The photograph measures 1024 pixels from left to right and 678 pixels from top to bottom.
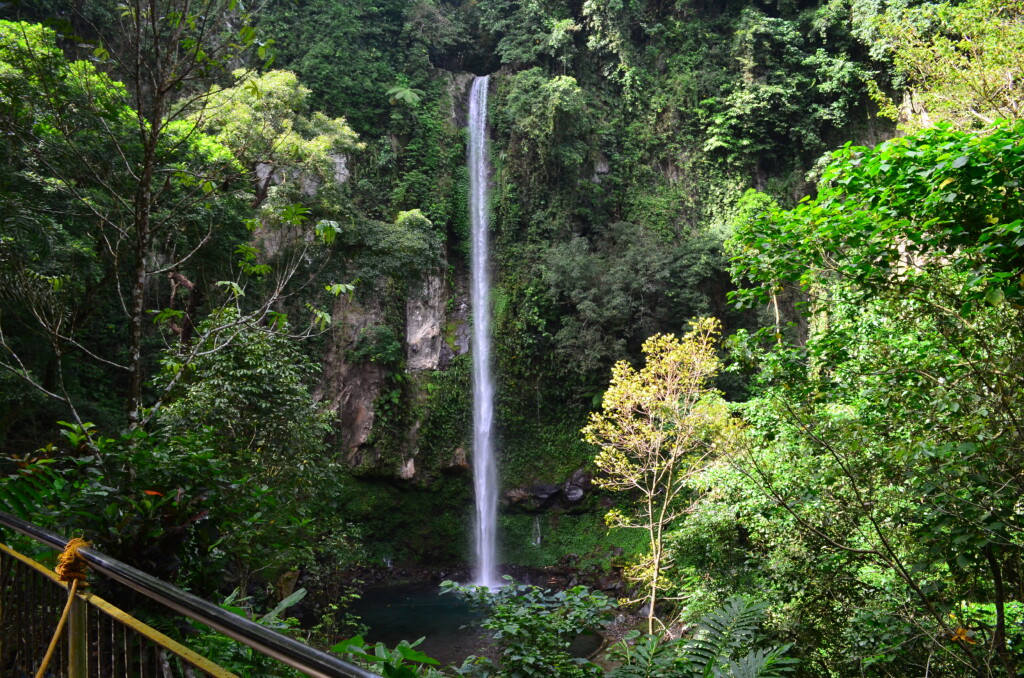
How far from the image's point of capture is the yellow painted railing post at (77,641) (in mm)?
1470

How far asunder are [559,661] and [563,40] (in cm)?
1701

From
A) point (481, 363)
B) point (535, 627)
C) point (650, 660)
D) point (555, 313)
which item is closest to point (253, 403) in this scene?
point (535, 627)

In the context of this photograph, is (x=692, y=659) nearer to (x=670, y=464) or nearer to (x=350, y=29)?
(x=670, y=464)

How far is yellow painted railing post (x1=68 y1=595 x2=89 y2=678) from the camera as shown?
1.47m

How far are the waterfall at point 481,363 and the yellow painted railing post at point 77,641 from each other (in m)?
12.8

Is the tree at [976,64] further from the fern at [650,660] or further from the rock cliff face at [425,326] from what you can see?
the rock cliff face at [425,326]

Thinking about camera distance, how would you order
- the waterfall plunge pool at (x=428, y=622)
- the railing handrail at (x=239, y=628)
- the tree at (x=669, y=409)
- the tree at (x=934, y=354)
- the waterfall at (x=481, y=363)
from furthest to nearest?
the waterfall at (x=481, y=363) → the waterfall plunge pool at (x=428, y=622) → the tree at (x=669, y=409) → the tree at (x=934, y=354) → the railing handrail at (x=239, y=628)

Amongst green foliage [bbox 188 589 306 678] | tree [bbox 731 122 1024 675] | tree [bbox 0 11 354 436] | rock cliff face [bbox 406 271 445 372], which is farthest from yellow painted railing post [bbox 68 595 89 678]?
rock cliff face [bbox 406 271 445 372]

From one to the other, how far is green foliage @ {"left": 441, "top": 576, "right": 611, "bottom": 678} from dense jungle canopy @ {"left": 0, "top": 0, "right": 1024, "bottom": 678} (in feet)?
0.09

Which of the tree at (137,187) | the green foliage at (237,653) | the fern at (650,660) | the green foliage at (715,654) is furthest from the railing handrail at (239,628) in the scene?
the fern at (650,660)

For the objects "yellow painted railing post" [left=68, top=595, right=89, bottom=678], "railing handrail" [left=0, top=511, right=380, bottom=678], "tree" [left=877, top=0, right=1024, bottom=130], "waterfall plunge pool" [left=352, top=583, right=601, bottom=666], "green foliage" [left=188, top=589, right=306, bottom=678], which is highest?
"tree" [left=877, top=0, right=1024, bottom=130]

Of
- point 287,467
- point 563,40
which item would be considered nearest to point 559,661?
point 287,467

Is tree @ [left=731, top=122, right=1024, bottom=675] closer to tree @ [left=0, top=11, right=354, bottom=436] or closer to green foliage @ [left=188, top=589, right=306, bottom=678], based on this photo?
green foliage @ [left=188, top=589, right=306, bottom=678]

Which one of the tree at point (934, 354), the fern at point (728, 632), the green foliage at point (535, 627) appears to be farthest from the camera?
the fern at point (728, 632)
